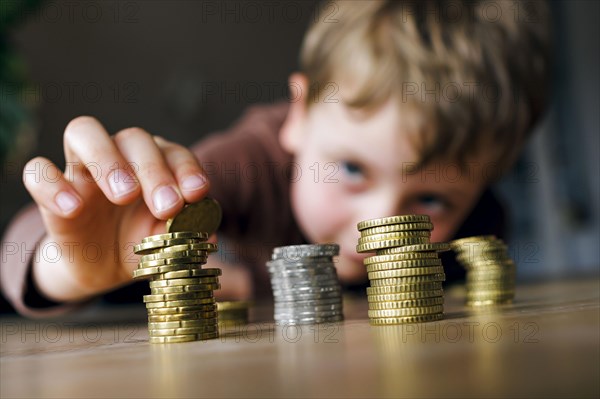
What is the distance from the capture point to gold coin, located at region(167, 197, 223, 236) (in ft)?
2.72

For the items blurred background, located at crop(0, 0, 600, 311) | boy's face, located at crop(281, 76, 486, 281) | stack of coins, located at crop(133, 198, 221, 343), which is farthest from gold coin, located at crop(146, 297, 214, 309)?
blurred background, located at crop(0, 0, 600, 311)

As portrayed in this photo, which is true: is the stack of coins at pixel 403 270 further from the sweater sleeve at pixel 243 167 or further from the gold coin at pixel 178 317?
the sweater sleeve at pixel 243 167

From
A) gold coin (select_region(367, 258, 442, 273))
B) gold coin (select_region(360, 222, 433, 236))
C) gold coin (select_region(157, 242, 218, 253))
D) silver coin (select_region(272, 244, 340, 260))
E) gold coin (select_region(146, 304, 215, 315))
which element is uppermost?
gold coin (select_region(360, 222, 433, 236))

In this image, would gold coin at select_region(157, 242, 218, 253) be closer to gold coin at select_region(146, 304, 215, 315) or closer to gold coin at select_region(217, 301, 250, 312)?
gold coin at select_region(146, 304, 215, 315)

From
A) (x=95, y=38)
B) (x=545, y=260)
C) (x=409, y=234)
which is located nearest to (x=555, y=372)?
(x=409, y=234)

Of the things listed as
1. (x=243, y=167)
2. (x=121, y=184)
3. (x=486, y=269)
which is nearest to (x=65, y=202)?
(x=121, y=184)

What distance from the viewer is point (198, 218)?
88 centimetres

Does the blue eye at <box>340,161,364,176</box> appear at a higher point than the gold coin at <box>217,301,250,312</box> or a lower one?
higher

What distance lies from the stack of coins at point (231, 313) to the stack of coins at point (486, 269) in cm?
34

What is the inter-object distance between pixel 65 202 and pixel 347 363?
52cm

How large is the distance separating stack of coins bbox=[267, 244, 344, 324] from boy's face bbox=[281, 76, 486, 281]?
1.00m

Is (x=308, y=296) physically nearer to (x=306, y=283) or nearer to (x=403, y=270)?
(x=306, y=283)

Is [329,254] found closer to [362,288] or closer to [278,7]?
[362,288]

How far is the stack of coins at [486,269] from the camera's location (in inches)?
36.0
